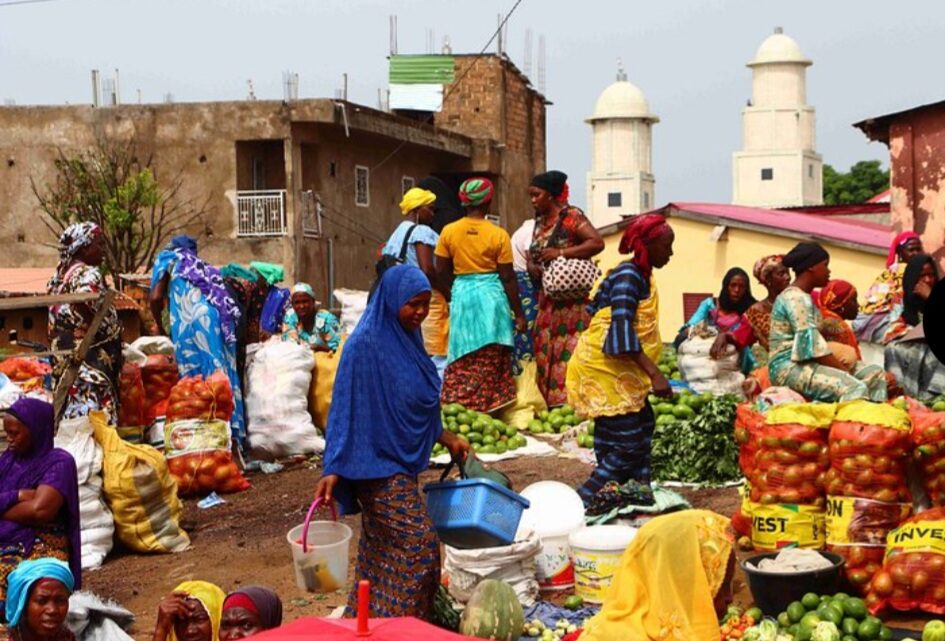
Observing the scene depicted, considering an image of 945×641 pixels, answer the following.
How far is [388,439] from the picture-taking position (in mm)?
5996

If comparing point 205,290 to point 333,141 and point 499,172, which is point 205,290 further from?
point 499,172

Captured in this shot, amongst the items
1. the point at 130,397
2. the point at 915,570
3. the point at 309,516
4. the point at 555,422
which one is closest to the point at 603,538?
the point at 915,570

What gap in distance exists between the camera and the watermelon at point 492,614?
641 cm

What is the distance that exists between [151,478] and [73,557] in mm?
2367

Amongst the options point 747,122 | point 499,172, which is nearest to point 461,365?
point 499,172

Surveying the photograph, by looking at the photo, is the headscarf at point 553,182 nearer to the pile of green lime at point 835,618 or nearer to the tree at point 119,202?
the pile of green lime at point 835,618

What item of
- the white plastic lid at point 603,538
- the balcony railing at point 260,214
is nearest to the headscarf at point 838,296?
the white plastic lid at point 603,538

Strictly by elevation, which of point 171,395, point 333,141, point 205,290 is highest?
point 333,141

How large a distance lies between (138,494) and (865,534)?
428cm

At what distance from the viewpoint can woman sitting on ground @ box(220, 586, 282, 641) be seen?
5219mm

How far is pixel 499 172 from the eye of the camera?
3869 centimetres

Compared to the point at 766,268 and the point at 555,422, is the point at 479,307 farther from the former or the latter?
the point at 766,268

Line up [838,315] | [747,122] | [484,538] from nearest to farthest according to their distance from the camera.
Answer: [484,538] < [838,315] < [747,122]

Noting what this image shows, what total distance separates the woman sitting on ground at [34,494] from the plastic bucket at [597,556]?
2289mm
